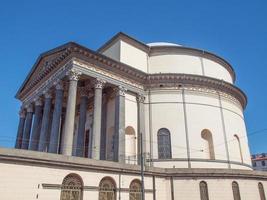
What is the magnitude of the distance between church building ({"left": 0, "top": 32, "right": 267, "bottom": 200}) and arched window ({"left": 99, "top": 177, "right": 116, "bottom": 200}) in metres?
0.05

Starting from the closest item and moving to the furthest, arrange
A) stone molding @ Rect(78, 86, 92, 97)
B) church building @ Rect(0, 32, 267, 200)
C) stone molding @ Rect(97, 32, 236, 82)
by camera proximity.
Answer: church building @ Rect(0, 32, 267, 200)
stone molding @ Rect(78, 86, 92, 97)
stone molding @ Rect(97, 32, 236, 82)

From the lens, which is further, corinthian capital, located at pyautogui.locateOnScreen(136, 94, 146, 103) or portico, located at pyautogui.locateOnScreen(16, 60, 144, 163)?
corinthian capital, located at pyautogui.locateOnScreen(136, 94, 146, 103)

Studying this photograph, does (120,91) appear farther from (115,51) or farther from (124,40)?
(124,40)

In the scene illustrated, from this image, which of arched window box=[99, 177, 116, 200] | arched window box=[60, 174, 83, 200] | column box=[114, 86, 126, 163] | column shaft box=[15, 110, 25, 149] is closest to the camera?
arched window box=[60, 174, 83, 200]

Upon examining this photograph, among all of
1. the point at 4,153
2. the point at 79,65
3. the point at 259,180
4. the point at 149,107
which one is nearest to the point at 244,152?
the point at 259,180

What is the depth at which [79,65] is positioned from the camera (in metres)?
18.5

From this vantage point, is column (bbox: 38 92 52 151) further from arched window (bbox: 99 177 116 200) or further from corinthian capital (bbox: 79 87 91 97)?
arched window (bbox: 99 177 116 200)

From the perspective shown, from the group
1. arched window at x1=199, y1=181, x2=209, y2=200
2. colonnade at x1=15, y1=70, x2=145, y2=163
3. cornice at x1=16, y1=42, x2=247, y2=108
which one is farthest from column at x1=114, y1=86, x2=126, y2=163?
arched window at x1=199, y1=181, x2=209, y2=200

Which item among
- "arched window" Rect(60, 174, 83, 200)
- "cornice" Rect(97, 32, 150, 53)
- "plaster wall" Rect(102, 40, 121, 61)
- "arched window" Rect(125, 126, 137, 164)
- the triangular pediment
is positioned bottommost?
"arched window" Rect(60, 174, 83, 200)

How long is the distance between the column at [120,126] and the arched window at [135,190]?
2548 mm

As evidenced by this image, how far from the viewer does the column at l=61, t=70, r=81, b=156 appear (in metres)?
16.2

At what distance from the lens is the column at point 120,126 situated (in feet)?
59.3

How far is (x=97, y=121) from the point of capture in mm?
18266

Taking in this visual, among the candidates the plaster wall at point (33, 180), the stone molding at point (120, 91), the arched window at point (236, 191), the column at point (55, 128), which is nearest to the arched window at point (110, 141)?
the stone molding at point (120, 91)
